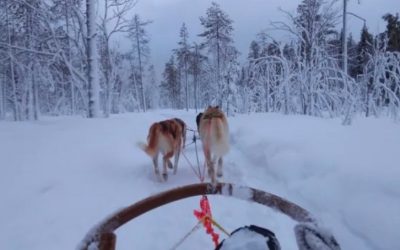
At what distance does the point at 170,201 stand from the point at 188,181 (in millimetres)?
4393

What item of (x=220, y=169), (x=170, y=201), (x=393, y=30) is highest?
(x=393, y=30)

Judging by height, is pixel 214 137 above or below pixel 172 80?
below

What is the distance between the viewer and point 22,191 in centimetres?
459

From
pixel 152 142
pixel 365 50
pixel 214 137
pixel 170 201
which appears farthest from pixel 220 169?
pixel 365 50

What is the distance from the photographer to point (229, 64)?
27828mm

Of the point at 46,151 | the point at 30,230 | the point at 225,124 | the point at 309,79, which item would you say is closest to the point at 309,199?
the point at 225,124

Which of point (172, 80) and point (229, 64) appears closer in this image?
point (229, 64)

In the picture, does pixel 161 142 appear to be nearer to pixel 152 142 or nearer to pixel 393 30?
pixel 152 142

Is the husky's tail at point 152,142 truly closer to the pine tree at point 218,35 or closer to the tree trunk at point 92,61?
the tree trunk at point 92,61

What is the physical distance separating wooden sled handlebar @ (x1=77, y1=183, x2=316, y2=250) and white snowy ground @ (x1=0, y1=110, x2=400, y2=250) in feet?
0.75

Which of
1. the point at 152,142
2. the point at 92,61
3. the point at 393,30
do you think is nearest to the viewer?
the point at 152,142

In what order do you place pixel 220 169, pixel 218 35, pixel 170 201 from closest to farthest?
→ 1. pixel 170 201
2. pixel 220 169
3. pixel 218 35

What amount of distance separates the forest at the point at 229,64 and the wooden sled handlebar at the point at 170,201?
7896 mm

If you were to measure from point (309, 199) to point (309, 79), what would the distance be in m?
8.65
